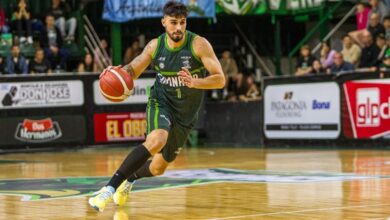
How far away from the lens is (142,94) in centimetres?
2498

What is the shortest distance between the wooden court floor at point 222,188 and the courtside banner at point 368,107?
1.16 meters

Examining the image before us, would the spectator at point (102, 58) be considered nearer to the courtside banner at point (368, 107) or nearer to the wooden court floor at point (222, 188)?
the wooden court floor at point (222, 188)

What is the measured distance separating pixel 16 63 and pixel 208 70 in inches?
590

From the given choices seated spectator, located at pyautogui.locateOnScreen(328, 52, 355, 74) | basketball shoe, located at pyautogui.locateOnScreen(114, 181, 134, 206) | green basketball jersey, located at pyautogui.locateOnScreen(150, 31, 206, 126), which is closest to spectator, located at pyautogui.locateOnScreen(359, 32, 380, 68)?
seated spectator, located at pyautogui.locateOnScreen(328, 52, 355, 74)

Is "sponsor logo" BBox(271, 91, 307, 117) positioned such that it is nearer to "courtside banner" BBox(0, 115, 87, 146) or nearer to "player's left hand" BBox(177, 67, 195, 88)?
"courtside banner" BBox(0, 115, 87, 146)

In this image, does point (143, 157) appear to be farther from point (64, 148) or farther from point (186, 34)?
point (64, 148)

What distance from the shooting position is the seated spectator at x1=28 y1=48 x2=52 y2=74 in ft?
80.0

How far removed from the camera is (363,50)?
22484 mm

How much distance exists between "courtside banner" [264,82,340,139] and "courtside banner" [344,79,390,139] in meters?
0.46

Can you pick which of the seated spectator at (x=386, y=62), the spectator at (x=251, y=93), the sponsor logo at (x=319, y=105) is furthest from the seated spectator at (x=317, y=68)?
the spectator at (x=251, y=93)

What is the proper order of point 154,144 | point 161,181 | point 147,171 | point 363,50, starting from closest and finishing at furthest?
point 154,144, point 147,171, point 161,181, point 363,50

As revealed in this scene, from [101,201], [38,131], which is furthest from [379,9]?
[101,201]

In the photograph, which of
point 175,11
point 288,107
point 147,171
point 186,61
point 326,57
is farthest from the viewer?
point 326,57

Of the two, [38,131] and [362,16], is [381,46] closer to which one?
[362,16]
